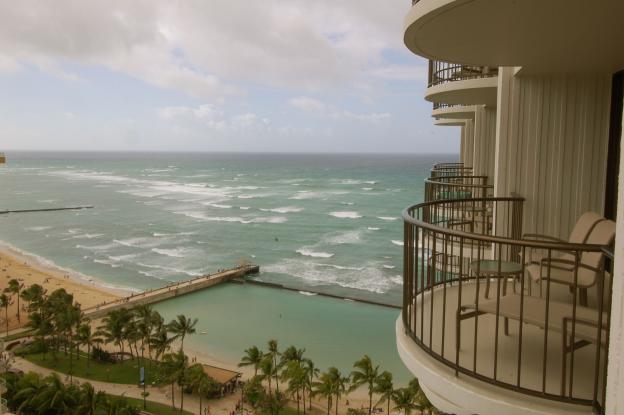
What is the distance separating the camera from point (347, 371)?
2828 centimetres

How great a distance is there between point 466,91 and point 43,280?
41390 mm

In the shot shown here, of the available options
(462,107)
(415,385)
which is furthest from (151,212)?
(462,107)

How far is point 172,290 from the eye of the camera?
40844 millimetres

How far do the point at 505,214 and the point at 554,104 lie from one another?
1.82 m

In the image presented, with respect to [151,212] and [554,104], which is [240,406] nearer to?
[554,104]

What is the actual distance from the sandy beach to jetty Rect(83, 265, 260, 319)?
178cm

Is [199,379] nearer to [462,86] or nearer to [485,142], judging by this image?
[485,142]

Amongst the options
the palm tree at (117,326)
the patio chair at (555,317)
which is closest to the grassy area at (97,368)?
the palm tree at (117,326)

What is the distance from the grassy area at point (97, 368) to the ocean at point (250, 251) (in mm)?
A: 4035

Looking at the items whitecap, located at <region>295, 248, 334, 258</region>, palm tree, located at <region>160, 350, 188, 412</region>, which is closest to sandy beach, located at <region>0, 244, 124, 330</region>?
palm tree, located at <region>160, 350, 188, 412</region>

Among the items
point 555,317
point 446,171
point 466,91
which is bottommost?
point 555,317

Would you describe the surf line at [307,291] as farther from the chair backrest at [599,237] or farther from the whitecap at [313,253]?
the chair backrest at [599,237]

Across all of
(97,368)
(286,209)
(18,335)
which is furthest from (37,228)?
(97,368)

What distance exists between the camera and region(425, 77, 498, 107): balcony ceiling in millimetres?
10539
